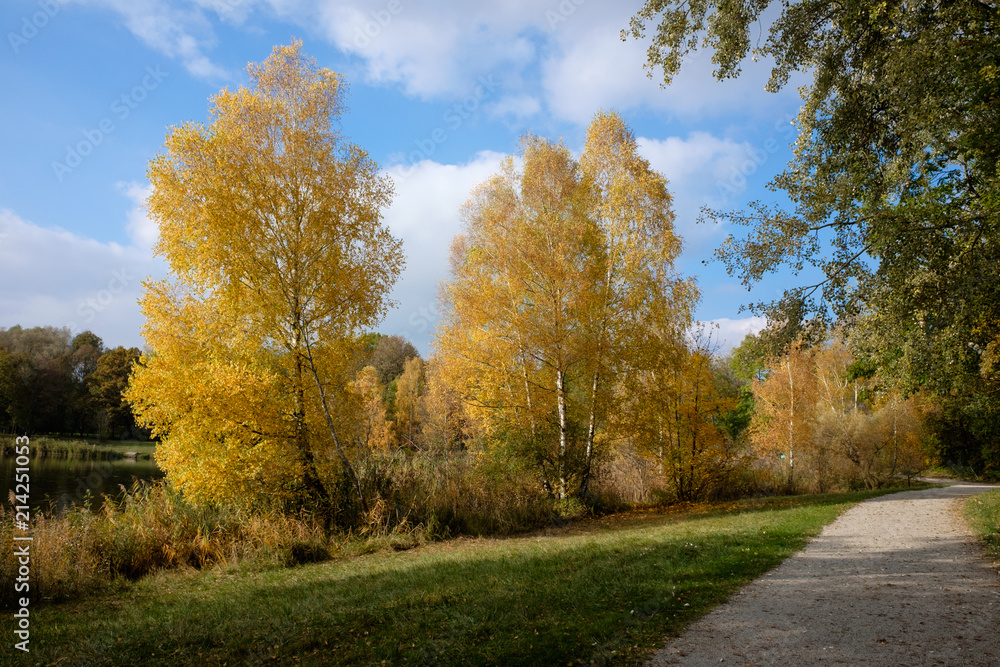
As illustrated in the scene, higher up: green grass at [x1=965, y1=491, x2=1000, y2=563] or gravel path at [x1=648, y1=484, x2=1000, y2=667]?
gravel path at [x1=648, y1=484, x2=1000, y2=667]

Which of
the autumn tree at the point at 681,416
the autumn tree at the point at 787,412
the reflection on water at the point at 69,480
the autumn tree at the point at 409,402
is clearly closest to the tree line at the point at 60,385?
the reflection on water at the point at 69,480

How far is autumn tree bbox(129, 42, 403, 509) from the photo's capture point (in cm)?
979

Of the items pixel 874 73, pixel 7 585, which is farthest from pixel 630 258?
pixel 7 585

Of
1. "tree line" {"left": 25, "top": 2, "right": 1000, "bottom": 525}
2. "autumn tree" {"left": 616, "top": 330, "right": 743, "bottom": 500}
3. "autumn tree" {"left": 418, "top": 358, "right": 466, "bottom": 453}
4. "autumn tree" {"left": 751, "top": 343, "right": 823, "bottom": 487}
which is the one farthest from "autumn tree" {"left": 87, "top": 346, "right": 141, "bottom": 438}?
"autumn tree" {"left": 751, "top": 343, "right": 823, "bottom": 487}

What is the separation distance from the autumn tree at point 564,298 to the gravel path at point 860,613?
647cm

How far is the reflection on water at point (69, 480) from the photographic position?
16.6 meters

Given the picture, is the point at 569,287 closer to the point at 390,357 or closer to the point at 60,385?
the point at 390,357

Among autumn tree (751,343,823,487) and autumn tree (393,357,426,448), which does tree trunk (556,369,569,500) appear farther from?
autumn tree (393,357,426,448)

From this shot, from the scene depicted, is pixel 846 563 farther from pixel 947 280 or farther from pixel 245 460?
pixel 245 460

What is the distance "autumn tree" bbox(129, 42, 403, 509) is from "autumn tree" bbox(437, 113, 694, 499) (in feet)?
11.9

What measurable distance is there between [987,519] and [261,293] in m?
15.7

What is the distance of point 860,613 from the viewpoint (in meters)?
5.27

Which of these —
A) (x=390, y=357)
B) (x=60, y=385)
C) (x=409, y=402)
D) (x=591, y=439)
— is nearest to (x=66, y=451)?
(x=60, y=385)

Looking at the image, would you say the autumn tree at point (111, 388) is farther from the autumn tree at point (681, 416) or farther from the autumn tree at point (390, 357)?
the autumn tree at point (681, 416)
